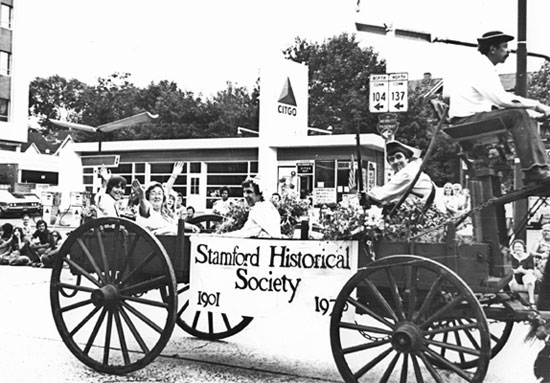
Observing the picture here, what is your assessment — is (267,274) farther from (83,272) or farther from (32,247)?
(32,247)

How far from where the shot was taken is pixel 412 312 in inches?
158

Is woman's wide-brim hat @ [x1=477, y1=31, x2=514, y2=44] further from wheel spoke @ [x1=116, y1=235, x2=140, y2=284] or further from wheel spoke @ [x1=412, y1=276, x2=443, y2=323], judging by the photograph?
wheel spoke @ [x1=116, y1=235, x2=140, y2=284]

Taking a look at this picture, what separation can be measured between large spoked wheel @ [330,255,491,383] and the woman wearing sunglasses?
1.59ft

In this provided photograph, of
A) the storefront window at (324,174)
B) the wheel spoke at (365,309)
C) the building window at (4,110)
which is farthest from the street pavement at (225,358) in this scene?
the building window at (4,110)

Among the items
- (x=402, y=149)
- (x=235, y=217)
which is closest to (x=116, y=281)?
(x=235, y=217)

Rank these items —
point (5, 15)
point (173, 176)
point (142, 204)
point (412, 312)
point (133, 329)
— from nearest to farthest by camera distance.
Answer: point (412, 312) < point (133, 329) < point (142, 204) < point (173, 176) < point (5, 15)

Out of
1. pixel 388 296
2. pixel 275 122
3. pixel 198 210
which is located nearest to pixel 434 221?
pixel 388 296

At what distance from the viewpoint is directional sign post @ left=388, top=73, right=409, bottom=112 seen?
4066mm

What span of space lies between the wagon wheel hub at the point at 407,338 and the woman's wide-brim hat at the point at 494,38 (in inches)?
65.2

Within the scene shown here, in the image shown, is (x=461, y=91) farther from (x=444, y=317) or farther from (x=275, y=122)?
(x=275, y=122)

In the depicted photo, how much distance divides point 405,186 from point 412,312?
0.82 m

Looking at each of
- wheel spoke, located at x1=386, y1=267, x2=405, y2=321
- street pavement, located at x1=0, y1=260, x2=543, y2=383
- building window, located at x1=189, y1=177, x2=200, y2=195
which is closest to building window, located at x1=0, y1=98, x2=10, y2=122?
street pavement, located at x1=0, y1=260, x2=543, y2=383

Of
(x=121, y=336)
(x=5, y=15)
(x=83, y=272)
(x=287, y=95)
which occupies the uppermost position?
(x=5, y=15)

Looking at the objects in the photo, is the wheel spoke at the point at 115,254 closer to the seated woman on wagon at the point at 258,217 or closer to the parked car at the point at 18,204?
the seated woman on wagon at the point at 258,217
